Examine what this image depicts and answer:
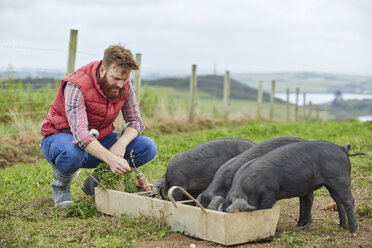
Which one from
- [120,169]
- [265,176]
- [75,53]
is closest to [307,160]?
[265,176]

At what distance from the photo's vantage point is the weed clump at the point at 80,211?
4931 mm

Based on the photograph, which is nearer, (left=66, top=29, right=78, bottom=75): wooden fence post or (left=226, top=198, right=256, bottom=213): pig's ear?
(left=226, top=198, right=256, bottom=213): pig's ear

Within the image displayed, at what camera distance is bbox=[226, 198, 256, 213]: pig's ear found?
12.2 feet

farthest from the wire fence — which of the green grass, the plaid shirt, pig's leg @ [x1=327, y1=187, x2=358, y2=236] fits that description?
pig's leg @ [x1=327, y1=187, x2=358, y2=236]

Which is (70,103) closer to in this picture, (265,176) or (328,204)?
(265,176)

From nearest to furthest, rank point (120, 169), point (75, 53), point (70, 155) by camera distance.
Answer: point (120, 169), point (70, 155), point (75, 53)

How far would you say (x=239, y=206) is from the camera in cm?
373

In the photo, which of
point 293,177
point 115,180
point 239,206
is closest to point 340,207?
point 293,177

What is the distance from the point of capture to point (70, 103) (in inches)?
193

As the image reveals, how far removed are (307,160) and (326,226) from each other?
718mm

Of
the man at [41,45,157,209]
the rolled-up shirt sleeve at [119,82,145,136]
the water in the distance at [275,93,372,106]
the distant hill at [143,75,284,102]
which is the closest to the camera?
the man at [41,45,157,209]

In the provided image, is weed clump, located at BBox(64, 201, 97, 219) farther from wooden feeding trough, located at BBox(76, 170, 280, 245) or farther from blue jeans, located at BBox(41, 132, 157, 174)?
wooden feeding trough, located at BBox(76, 170, 280, 245)

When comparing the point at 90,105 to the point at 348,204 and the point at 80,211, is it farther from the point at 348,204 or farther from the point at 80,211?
the point at 348,204

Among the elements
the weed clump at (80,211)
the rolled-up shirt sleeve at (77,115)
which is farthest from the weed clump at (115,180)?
the rolled-up shirt sleeve at (77,115)
